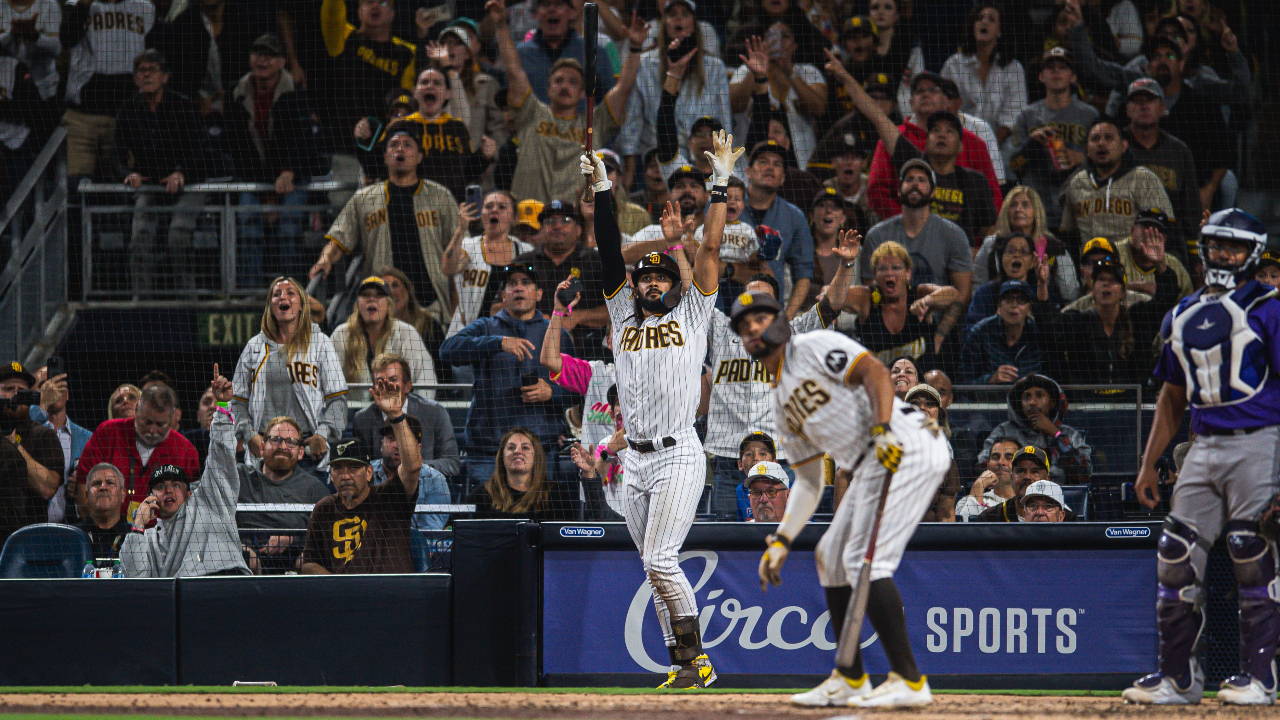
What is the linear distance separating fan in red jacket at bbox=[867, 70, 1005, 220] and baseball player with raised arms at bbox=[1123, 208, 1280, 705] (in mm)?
4570

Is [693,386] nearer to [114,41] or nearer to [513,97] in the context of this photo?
[513,97]

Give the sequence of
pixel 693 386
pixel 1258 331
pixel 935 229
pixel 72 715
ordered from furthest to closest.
Result: pixel 935 229 → pixel 693 386 → pixel 72 715 → pixel 1258 331

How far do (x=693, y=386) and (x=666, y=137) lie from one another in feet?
14.8

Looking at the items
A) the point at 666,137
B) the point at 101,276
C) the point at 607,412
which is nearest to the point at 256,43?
the point at 101,276

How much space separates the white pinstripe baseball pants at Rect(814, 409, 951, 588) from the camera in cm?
507

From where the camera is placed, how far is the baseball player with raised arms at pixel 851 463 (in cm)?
505

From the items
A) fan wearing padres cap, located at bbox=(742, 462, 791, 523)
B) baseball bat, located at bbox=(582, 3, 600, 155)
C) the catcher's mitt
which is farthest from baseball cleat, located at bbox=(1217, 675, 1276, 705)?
baseball bat, located at bbox=(582, 3, 600, 155)

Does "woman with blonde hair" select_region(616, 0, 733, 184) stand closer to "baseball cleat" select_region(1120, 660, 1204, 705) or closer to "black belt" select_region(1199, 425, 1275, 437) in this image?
"black belt" select_region(1199, 425, 1275, 437)

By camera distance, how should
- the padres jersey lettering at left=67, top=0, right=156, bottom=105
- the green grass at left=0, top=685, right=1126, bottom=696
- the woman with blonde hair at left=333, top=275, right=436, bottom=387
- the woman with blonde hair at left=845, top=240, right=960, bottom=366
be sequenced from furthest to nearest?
the padres jersey lettering at left=67, top=0, right=156, bottom=105 < the woman with blonde hair at left=333, top=275, right=436, bottom=387 < the woman with blonde hair at left=845, top=240, right=960, bottom=366 < the green grass at left=0, top=685, right=1126, bottom=696

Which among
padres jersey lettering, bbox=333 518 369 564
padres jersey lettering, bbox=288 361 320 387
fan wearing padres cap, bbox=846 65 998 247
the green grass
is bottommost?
the green grass

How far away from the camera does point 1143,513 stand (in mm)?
8234

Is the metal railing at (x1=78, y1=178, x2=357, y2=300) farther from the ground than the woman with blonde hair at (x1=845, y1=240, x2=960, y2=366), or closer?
farther from the ground

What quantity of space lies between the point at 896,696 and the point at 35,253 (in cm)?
839

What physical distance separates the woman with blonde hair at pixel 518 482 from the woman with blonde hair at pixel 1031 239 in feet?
12.3
